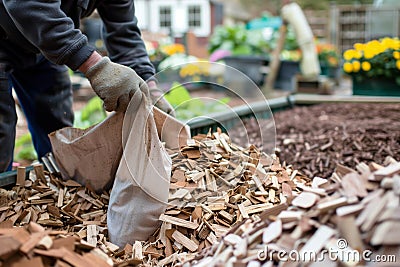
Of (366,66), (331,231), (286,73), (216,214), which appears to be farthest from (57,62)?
(286,73)

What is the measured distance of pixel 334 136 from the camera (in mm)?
3197

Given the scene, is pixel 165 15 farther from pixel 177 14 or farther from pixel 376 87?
pixel 376 87

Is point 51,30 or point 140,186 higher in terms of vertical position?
point 51,30

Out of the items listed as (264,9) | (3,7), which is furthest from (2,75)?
(264,9)

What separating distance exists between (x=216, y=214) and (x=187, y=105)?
2.34 m

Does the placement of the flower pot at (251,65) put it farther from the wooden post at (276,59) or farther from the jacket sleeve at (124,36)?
the jacket sleeve at (124,36)

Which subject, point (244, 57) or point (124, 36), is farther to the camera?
point (244, 57)

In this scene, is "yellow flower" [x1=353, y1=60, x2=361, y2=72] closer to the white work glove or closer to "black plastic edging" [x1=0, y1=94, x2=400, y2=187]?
"black plastic edging" [x1=0, y1=94, x2=400, y2=187]

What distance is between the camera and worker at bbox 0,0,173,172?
71.3 inches

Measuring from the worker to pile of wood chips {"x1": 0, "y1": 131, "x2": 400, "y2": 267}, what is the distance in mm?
341

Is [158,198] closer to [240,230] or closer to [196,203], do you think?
[196,203]

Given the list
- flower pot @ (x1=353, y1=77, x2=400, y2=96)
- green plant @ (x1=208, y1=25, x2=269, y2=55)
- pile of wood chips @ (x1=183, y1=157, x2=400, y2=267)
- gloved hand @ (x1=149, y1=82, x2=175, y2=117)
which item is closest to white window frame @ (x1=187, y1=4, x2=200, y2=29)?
green plant @ (x1=208, y1=25, x2=269, y2=55)

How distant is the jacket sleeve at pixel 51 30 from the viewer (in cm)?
179

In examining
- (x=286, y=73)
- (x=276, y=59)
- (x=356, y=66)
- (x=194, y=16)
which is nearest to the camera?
(x=356, y=66)
